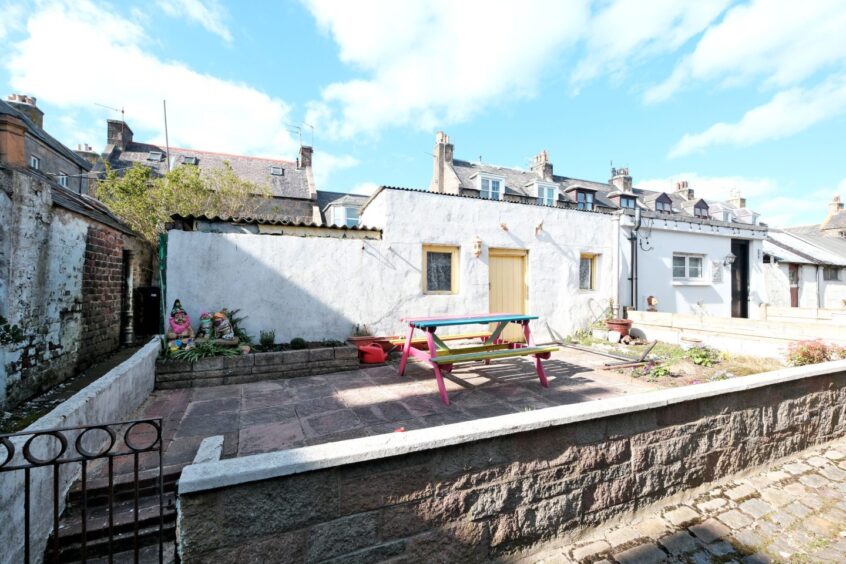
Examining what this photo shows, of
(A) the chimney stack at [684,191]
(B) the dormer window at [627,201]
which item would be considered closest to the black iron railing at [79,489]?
(B) the dormer window at [627,201]

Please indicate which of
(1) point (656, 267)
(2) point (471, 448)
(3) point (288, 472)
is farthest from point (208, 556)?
(1) point (656, 267)

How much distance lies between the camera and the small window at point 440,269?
733cm

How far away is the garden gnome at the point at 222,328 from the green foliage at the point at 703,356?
7.61 meters

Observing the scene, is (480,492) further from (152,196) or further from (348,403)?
(152,196)

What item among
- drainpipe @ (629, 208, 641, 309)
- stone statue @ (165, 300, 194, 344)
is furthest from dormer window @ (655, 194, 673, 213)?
stone statue @ (165, 300, 194, 344)

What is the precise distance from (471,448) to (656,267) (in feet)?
32.2

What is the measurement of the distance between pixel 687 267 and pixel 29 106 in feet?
77.0

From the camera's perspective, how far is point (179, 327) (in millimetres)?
5195

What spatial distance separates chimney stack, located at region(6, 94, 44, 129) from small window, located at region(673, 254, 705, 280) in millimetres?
22814

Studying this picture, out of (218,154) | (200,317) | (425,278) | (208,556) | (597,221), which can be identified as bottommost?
(208,556)

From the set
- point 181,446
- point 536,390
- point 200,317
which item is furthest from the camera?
point 200,317

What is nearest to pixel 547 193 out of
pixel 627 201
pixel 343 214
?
pixel 627 201

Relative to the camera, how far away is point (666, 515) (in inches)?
103

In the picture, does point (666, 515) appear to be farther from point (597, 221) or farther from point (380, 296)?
point (597, 221)
